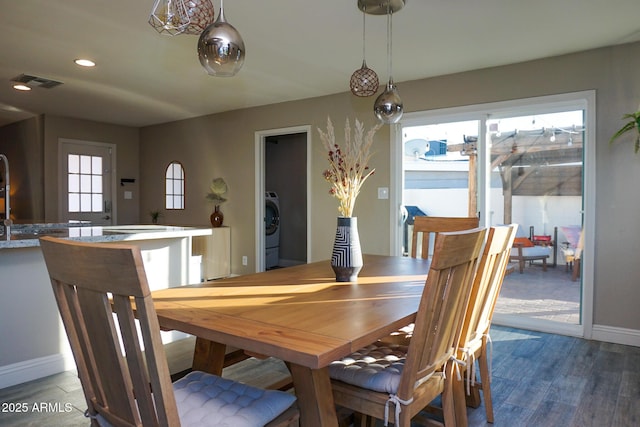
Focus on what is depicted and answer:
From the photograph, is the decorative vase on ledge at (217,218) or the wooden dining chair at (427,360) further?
the decorative vase on ledge at (217,218)

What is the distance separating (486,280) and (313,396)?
34.0 inches

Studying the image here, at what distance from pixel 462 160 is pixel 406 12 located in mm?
1797

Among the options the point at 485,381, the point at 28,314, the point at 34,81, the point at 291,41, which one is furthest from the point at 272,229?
the point at 485,381

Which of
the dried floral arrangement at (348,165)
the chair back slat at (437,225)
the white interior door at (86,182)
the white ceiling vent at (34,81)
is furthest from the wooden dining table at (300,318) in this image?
the white interior door at (86,182)

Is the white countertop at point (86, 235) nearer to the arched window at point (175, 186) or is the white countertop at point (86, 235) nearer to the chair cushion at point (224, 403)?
the chair cushion at point (224, 403)

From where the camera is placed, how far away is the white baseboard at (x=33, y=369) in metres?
2.49

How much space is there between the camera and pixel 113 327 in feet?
3.25

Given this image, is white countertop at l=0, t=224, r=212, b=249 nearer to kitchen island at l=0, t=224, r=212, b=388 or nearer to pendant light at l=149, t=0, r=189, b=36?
kitchen island at l=0, t=224, r=212, b=388

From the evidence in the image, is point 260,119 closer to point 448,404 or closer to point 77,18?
point 77,18

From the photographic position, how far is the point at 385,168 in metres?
4.46

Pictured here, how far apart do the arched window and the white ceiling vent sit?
217cm

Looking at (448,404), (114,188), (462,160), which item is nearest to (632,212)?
(462,160)

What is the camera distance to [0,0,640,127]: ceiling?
8.88 ft

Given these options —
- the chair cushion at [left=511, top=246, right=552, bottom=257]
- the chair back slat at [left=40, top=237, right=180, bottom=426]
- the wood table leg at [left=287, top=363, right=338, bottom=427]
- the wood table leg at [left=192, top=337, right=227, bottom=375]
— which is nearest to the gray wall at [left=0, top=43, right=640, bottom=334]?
the chair cushion at [left=511, top=246, right=552, bottom=257]
